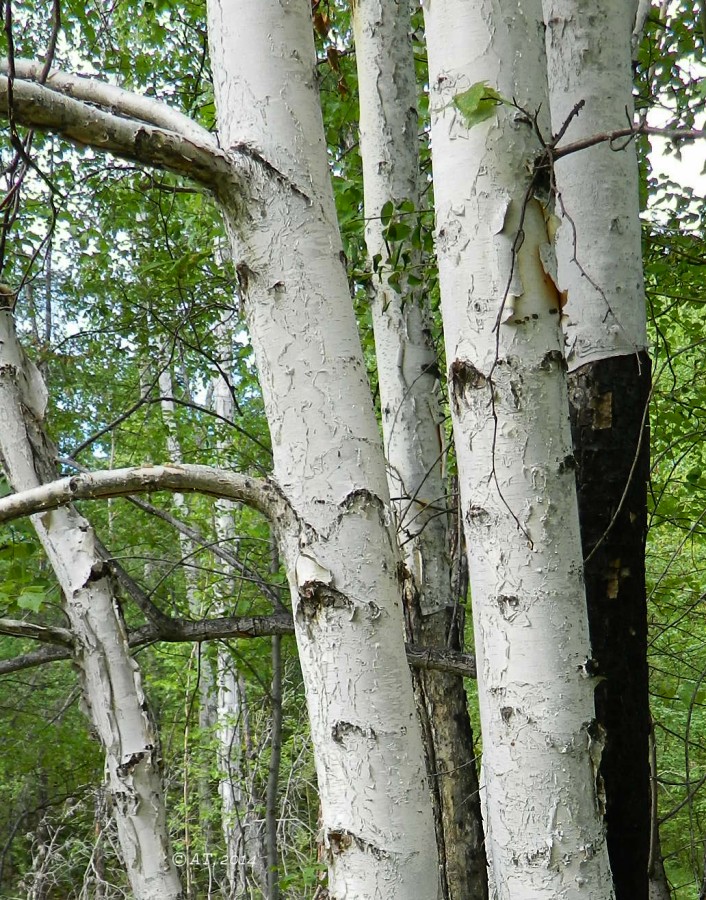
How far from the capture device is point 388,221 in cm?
238

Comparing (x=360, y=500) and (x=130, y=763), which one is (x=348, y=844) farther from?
(x=130, y=763)

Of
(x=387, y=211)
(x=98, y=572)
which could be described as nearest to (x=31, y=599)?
(x=98, y=572)

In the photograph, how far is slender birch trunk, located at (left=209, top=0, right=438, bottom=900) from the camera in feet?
3.54

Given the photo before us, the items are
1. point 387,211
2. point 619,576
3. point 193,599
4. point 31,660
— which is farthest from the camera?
point 193,599

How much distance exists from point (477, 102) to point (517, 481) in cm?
53

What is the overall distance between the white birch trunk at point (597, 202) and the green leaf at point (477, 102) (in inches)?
20.6

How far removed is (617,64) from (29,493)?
1463mm

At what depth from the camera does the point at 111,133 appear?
41.8 inches

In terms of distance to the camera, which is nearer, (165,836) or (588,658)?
(588,658)

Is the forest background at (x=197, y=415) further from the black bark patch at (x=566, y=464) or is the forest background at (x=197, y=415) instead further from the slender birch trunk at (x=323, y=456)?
the black bark patch at (x=566, y=464)

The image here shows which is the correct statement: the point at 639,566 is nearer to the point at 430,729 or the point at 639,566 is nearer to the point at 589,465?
the point at 589,465

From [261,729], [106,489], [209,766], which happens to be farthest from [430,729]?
[209,766]

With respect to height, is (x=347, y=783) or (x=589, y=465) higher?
(x=589, y=465)

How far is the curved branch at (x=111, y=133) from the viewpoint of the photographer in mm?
1021
